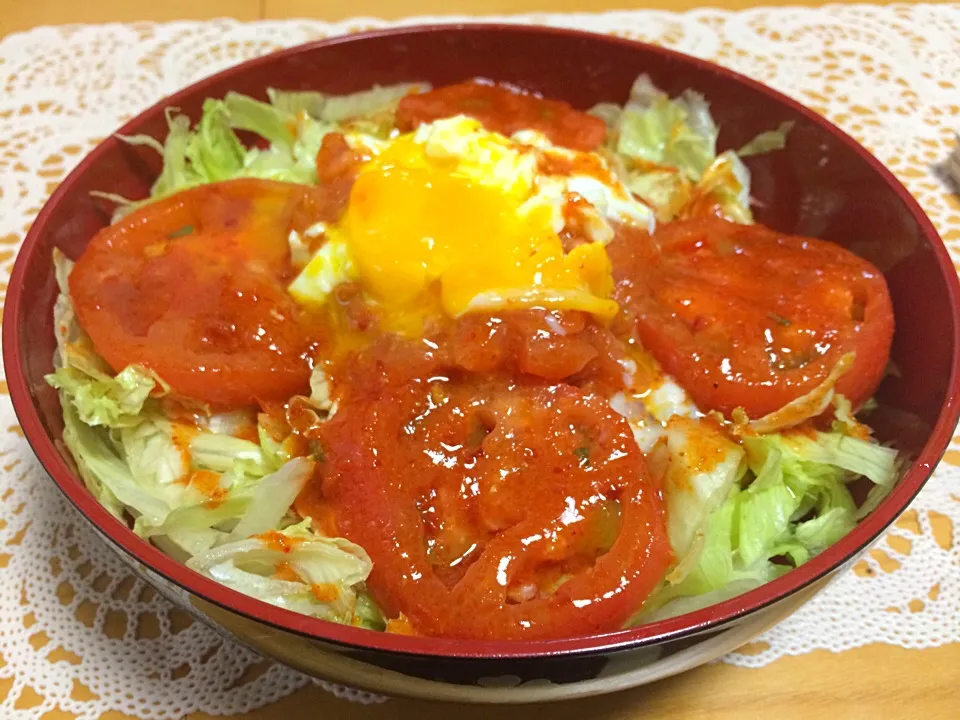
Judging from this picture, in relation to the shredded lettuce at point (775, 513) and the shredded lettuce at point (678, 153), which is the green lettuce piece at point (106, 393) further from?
the shredded lettuce at point (678, 153)

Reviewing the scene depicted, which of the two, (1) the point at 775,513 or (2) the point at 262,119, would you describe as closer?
(1) the point at 775,513

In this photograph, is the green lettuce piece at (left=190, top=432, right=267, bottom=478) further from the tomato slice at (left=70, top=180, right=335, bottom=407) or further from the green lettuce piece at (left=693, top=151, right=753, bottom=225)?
the green lettuce piece at (left=693, top=151, right=753, bottom=225)

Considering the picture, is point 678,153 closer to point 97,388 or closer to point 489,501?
point 489,501

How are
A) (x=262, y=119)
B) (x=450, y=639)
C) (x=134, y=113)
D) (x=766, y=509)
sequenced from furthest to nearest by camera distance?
1. (x=134, y=113)
2. (x=262, y=119)
3. (x=766, y=509)
4. (x=450, y=639)

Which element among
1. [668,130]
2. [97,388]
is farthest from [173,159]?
[668,130]

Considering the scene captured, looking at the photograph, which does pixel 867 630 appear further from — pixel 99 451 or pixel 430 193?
pixel 99 451

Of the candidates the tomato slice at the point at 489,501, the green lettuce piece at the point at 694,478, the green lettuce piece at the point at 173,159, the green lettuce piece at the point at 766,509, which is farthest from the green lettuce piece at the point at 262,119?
the green lettuce piece at the point at 766,509

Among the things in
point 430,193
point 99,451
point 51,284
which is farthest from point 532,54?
point 99,451
